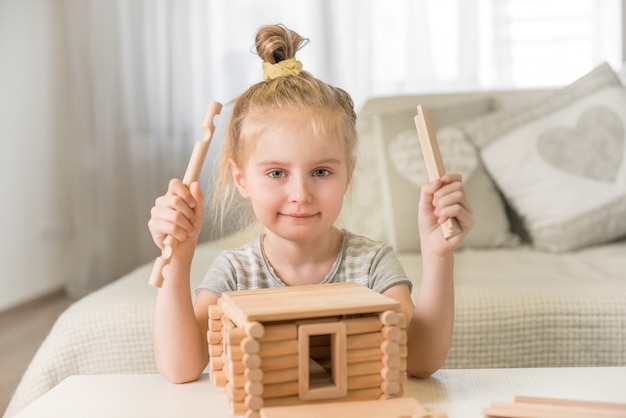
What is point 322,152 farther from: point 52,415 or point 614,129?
point 614,129

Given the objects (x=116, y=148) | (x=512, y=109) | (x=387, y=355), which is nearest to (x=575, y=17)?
(x=512, y=109)

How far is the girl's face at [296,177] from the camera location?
35.6 inches

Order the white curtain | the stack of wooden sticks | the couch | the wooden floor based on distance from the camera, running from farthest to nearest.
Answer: the white curtain, the wooden floor, the couch, the stack of wooden sticks

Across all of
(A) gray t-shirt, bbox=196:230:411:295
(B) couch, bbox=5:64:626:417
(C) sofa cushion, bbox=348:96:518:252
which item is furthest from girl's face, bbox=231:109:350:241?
(C) sofa cushion, bbox=348:96:518:252

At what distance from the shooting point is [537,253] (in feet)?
6.14

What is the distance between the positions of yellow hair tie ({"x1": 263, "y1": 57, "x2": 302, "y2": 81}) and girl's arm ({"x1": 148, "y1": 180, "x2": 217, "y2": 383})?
24cm

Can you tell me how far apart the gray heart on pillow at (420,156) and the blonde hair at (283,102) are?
936mm

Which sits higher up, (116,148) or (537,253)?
(116,148)

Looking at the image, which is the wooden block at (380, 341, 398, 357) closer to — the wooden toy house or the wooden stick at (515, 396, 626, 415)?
the wooden toy house

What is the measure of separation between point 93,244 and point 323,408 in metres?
2.63

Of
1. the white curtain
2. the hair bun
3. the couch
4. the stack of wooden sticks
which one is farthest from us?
the white curtain

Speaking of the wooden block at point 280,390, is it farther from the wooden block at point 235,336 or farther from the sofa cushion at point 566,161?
the sofa cushion at point 566,161

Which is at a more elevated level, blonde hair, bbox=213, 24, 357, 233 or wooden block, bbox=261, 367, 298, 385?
blonde hair, bbox=213, 24, 357, 233

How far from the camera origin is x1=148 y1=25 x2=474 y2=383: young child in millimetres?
867
